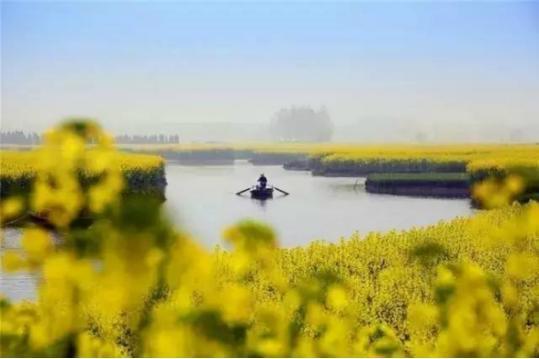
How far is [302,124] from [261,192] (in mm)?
381

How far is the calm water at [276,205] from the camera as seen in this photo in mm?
2523

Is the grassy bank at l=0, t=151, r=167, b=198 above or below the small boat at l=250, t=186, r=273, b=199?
above

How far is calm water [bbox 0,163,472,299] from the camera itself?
2523mm

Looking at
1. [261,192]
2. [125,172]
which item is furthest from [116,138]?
[261,192]

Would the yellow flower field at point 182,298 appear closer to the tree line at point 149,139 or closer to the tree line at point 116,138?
the tree line at point 116,138

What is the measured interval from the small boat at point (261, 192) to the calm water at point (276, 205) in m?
0.03

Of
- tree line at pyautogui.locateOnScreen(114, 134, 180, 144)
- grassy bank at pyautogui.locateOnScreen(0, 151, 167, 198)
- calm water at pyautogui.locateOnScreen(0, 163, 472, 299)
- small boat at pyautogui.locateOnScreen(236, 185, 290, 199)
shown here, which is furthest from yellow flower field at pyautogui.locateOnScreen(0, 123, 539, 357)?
small boat at pyautogui.locateOnScreen(236, 185, 290, 199)

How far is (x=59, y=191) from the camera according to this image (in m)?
1.39

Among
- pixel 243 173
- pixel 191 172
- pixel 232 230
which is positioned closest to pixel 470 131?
pixel 243 173

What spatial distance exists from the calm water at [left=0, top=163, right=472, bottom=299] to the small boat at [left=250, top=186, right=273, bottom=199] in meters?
0.03

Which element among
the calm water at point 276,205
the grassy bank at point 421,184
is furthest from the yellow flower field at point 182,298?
the grassy bank at point 421,184

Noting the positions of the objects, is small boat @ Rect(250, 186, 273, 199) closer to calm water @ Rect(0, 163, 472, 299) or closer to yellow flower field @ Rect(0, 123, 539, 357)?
calm water @ Rect(0, 163, 472, 299)

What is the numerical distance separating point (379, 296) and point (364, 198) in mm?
1696

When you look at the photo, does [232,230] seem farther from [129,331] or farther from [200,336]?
[129,331]
